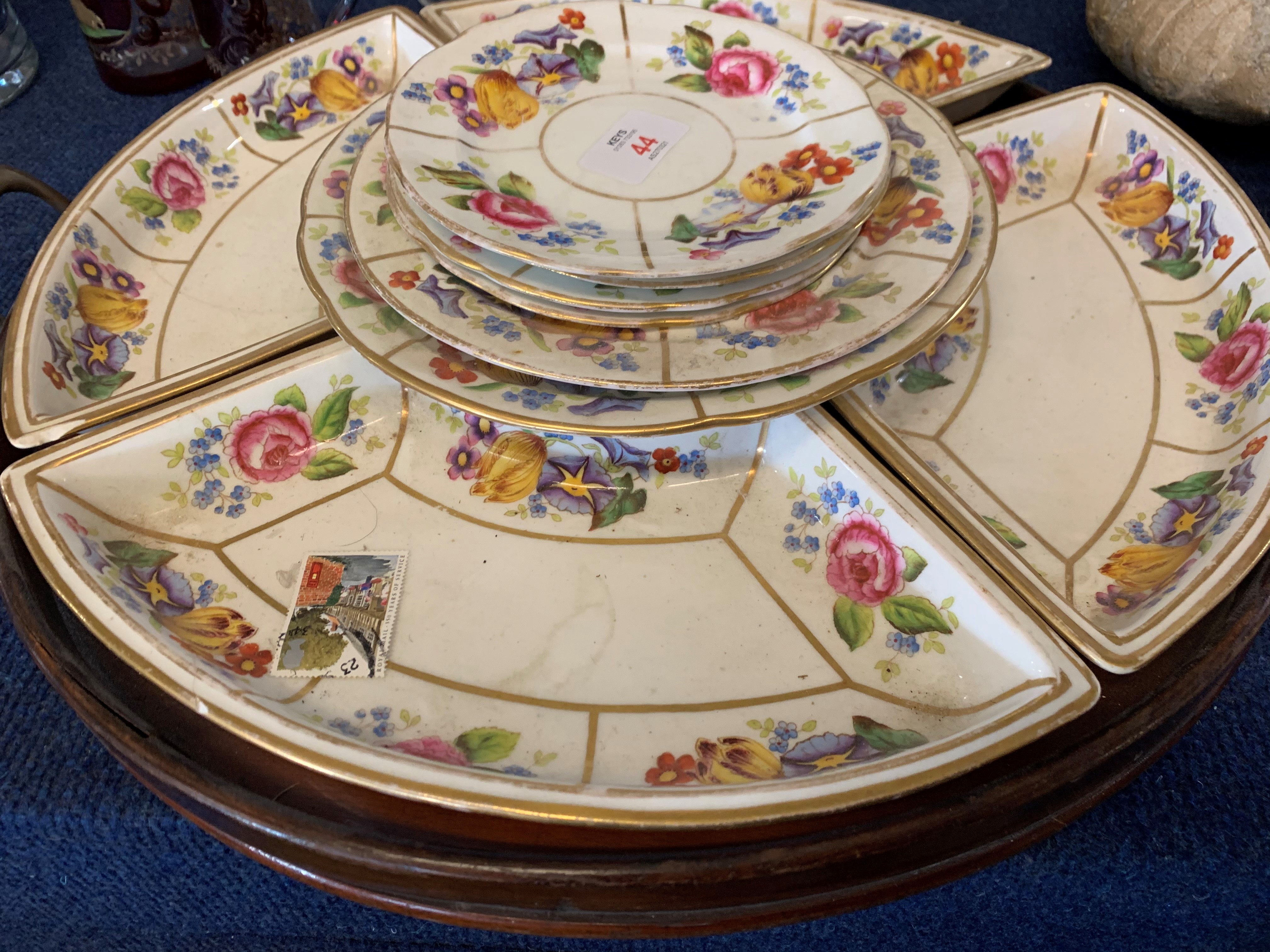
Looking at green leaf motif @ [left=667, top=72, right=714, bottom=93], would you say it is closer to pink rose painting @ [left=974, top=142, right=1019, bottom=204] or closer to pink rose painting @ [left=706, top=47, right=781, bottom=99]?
pink rose painting @ [left=706, top=47, right=781, bottom=99]

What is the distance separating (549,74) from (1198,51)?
0.81 metres

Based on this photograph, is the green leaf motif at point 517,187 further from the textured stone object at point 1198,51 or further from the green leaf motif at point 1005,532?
the textured stone object at point 1198,51

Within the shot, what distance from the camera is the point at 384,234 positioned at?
2.44 ft

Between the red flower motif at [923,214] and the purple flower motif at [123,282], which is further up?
the red flower motif at [923,214]

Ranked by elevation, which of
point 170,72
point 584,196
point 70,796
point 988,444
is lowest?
point 70,796

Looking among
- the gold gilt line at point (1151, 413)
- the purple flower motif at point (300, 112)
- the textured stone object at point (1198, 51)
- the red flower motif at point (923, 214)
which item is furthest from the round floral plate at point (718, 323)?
the textured stone object at point (1198, 51)

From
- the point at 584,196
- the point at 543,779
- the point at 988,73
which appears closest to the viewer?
the point at 543,779

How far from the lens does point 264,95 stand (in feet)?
3.35

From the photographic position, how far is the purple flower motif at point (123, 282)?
85 cm

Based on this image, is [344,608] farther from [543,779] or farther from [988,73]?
[988,73]

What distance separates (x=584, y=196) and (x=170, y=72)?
1033mm

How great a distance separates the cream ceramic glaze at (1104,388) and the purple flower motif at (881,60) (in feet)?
0.53

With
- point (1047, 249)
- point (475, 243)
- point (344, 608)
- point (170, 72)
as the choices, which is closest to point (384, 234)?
point (475, 243)

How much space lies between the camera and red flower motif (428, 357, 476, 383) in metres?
0.67
